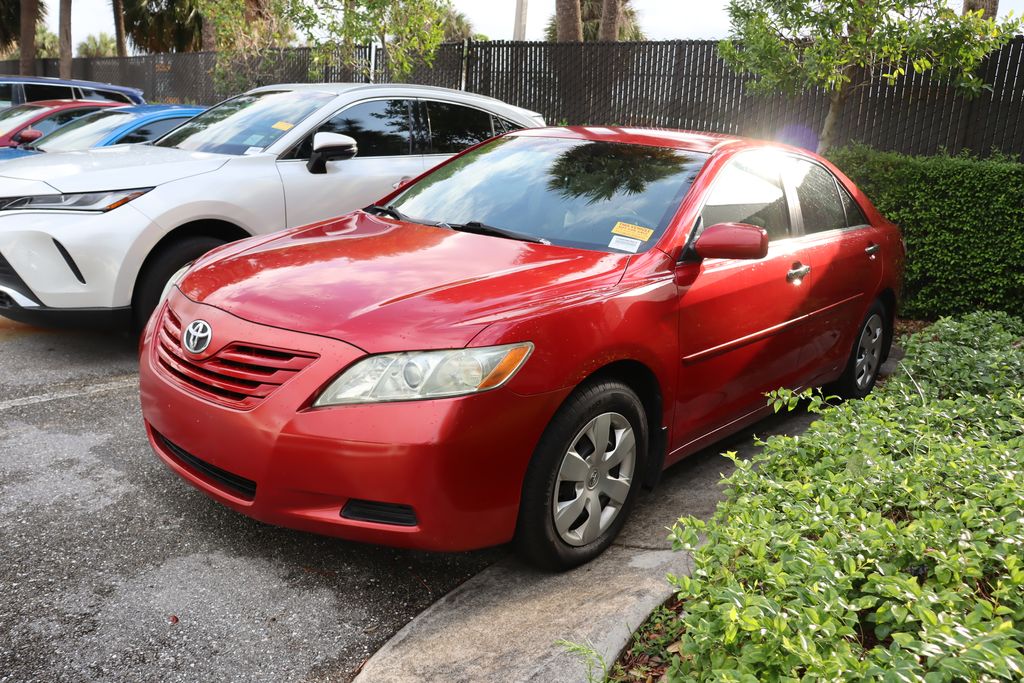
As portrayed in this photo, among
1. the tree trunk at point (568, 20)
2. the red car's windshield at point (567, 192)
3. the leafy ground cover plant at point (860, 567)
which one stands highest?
the tree trunk at point (568, 20)

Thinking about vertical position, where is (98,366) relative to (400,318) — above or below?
below

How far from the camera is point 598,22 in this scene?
93.9 ft

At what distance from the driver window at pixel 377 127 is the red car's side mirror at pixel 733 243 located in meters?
3.39

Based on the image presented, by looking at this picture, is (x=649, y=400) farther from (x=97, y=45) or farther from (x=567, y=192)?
(x=97, y=45)

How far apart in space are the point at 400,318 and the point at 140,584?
124 centimetres

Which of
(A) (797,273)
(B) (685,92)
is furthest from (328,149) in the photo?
(B) (685,92)

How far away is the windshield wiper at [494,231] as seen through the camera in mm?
3838

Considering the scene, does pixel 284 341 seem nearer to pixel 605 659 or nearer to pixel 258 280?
pixel 258 280

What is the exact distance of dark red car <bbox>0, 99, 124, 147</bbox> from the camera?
10127mm

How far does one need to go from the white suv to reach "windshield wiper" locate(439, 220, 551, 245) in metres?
2.10

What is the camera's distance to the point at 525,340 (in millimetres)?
2973

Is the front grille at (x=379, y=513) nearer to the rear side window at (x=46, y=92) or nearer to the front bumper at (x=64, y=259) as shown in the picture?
the front bumper at (x=64, y=259)

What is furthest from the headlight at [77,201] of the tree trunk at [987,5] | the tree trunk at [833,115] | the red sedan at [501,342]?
the tree trunk at [987,5]

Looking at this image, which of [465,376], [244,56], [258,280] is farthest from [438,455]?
[244,56]
